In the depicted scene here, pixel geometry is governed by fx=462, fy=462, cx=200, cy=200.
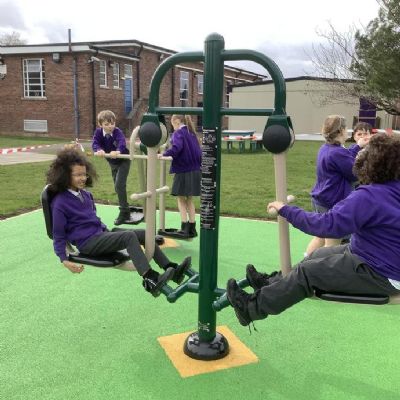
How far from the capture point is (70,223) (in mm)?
2980

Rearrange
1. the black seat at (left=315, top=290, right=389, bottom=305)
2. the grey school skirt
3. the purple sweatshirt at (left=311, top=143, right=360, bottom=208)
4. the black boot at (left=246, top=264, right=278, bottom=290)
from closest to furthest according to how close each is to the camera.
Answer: the black seat at (left=315, top=290, right=389, bottom=305), the black boot at (left=246, top=264, right=278, bottom=290), the purple sweatshirt at (left=311, top=143, right=360, bottom=208), the grey school skirt

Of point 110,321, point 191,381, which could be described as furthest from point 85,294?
point 191,381

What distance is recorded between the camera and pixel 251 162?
14.4m

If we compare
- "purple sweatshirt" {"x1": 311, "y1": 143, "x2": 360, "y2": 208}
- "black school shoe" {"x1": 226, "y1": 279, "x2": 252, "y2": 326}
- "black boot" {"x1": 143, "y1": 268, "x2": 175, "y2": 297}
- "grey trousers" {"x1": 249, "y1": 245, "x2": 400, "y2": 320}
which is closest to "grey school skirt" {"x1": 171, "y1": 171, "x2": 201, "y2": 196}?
"purple sweatshirt" {"x1": 311, "y1": 143, "x2": 360, "y2": 208}

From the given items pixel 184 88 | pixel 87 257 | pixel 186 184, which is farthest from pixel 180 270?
pixel 184 88

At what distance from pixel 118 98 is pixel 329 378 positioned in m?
23.1

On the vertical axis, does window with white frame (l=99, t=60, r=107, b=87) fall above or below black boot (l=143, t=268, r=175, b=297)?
above

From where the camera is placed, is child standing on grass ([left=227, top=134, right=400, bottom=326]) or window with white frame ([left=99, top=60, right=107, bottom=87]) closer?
child standing on grass ([left=227, top=134, right=400, bottom=326])

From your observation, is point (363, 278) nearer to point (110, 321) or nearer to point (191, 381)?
point (191, 381)

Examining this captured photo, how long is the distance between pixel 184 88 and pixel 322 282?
96.1ft

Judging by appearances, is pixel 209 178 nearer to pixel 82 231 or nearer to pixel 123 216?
pixel 82 231

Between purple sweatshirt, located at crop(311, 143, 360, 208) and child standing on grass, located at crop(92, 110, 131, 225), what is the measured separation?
7.65 ft

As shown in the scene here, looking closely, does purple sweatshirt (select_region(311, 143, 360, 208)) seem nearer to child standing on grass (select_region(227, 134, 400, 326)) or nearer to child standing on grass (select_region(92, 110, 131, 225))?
child standing on grass (select_region(227, 134, 400, 326))

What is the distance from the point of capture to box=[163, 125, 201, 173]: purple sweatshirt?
4801mm
